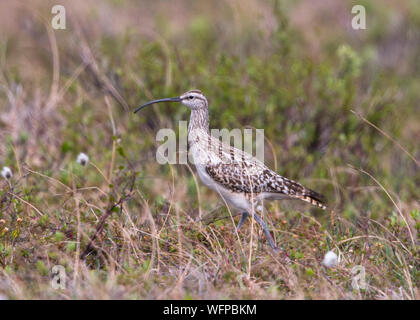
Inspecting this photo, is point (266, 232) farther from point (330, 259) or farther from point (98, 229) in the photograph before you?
point (98, 229)

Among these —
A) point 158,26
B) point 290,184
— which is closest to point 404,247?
point 290,184

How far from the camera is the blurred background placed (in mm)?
5652

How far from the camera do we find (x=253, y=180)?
660 cm

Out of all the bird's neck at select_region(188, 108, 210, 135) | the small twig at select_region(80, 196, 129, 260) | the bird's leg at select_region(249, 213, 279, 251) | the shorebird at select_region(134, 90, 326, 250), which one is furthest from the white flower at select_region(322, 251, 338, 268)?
the bird's neck at select_region(188, 108, 210, 135)

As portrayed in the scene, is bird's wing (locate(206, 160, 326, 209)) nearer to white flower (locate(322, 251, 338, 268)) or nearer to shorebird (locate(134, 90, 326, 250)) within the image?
shorebird (locate(134, 90, 326, 250))

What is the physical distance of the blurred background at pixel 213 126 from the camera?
5652mm

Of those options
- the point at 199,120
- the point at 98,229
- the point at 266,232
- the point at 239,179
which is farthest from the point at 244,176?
the point at 98,229

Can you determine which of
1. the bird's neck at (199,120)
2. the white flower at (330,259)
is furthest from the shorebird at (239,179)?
the white flower at (330,259)

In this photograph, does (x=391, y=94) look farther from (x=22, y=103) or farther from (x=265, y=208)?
(x=22, y=103)

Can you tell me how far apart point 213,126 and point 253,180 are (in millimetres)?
2211

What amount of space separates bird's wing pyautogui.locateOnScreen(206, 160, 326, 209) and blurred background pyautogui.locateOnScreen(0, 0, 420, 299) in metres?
0.38

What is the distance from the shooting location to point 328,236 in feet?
20.2
